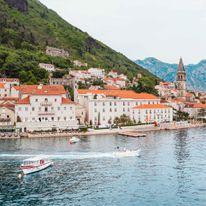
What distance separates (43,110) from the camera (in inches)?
3487

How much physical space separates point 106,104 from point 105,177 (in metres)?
56.8

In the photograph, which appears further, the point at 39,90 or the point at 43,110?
the point at 39,90

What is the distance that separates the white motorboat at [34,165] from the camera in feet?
154

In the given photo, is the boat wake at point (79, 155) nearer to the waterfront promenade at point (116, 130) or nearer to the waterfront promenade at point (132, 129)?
the waterfront promenade at point (116, 130)

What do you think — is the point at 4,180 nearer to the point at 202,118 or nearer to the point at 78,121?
the point at 78,121

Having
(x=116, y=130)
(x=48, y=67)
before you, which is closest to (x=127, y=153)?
(x=116, y=130)

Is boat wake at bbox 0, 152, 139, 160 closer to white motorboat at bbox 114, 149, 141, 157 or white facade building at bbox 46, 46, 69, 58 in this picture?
white motorboat at bbox 114, 149, 141, 157

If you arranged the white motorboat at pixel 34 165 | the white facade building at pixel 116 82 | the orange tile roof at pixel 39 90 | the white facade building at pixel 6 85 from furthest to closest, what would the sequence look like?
the white facade building at pixel 116 82
the white facade building at pixel 6 85
the orange tile roof at pixel 39 90
the white motorboat at pixel 34 165

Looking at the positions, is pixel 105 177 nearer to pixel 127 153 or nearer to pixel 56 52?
pixel 127 153

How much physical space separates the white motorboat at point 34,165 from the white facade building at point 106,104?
47403 mm

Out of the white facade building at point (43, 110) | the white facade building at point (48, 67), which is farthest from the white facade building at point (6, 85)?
the white facade building at point (48, 67)

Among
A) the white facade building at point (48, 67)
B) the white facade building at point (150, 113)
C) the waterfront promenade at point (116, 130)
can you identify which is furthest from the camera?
the white facade building at point (48, 67)

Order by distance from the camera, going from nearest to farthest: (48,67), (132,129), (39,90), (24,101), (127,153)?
(127,153), (24,101), (39,90), (132,129), (48,67)

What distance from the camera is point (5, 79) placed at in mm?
110000
